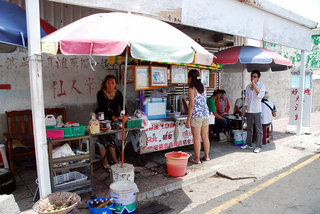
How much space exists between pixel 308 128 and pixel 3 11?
9498 millimetres

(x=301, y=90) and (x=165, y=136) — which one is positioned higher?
(x=301, y=90)

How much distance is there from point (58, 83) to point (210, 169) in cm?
391

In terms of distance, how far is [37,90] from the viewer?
3133 millimetres

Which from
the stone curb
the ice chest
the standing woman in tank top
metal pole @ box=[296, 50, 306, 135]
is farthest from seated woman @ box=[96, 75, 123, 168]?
metal pole @ box=[296, 50, 306, 135]

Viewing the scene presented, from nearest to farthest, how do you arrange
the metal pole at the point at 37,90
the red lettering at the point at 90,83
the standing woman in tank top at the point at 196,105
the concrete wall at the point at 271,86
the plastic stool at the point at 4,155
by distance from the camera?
the metal pole at the point at 37,90, the plastic stool at the point at 4,155, the standing woman in tank top at the point at 196,105, the red lettering at the point at 90,83, the concrete wall at the point at 271,86

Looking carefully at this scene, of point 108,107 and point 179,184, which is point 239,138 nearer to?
point 179,184

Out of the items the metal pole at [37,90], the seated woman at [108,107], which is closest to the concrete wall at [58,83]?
the seated woman at [108,107]

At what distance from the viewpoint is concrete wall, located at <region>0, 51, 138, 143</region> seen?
5.04 m

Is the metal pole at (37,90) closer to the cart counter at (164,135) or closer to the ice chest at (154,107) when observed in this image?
the cart counter at (164,135)

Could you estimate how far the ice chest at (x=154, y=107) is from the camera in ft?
17.9

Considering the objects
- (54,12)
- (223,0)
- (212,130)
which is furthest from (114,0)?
(212,130)

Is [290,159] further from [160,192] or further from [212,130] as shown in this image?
[160,192]

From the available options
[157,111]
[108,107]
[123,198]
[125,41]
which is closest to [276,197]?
[123,198]

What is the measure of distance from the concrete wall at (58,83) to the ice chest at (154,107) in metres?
1.57
